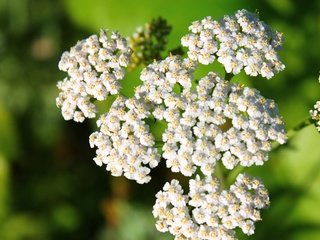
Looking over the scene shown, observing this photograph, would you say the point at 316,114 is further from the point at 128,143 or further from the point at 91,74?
the point at 91,74

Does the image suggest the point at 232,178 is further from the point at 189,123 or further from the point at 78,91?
the point at 78,91

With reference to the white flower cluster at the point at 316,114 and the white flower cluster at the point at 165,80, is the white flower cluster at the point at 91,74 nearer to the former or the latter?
the white flower cluster at the point at 165,80

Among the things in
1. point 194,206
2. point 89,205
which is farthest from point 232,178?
point 89,205

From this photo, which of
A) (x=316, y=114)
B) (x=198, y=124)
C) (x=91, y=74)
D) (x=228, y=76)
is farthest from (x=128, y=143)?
(x=316, y=114)

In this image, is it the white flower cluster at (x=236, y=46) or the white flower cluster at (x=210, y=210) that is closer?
the white flower cluster at (x=210, y=210)

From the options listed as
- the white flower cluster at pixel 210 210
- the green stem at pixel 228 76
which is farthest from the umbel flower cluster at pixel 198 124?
the green stem at pixel 228 76

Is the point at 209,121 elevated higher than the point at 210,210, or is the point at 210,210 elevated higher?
the point at 209,121
